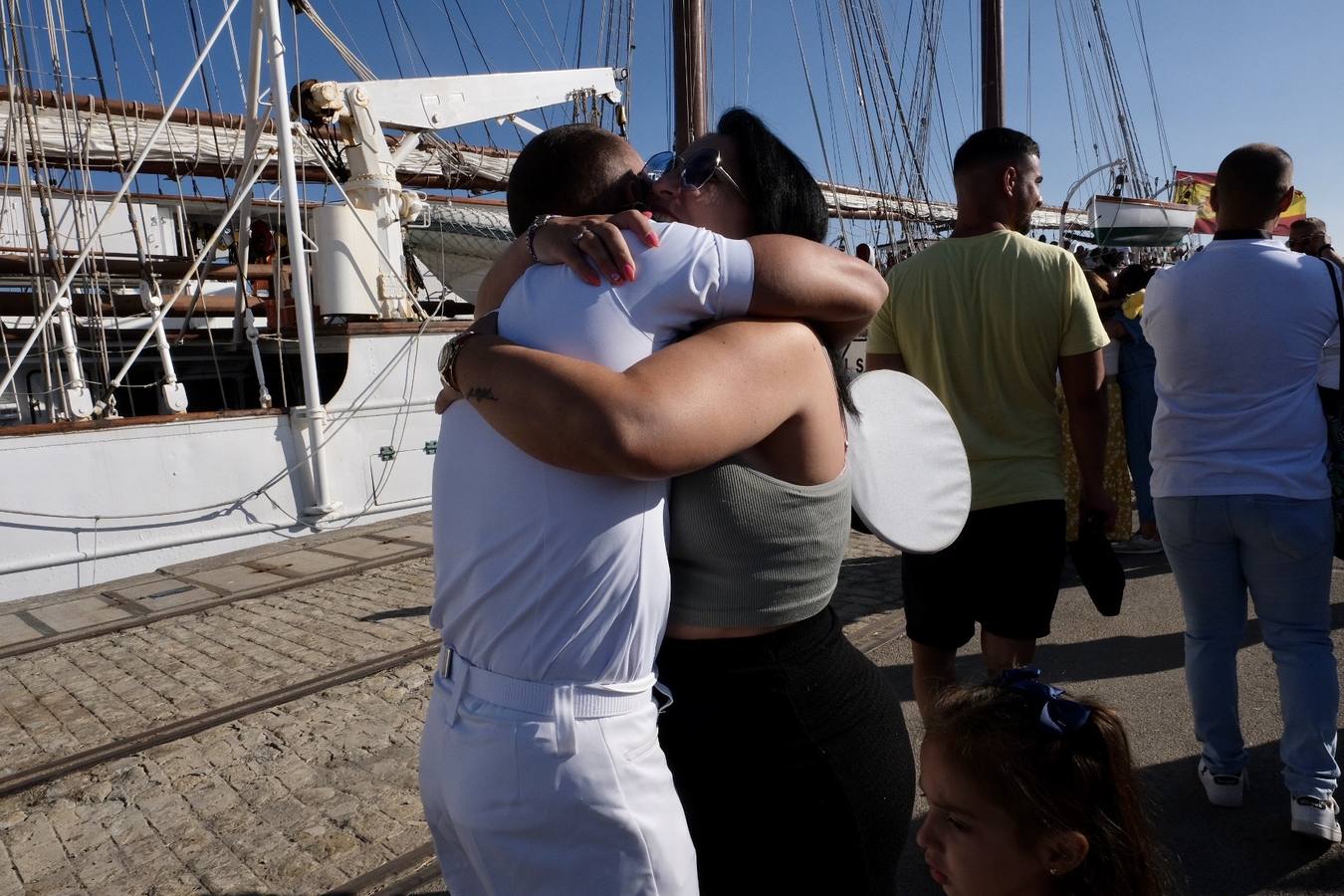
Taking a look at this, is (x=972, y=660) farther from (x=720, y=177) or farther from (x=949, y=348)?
(x=720, y=177)

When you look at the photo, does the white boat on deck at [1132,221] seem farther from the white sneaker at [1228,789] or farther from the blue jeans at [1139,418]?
the white sneaker at [1228,789]

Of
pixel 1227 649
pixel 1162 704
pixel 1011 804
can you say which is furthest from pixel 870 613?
pixel 1011 804

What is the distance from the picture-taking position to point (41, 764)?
12.6 feet

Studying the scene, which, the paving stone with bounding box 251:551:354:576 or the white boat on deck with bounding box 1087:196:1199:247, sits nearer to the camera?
the paving stone with bounding box 251:551:354:576

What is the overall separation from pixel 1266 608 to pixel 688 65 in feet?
32.7

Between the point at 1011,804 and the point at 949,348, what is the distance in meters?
1.68

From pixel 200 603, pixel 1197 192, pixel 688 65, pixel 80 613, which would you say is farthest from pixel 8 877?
pixel 1197 192

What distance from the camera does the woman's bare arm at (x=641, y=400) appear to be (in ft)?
3.30

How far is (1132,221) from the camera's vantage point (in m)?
16.1

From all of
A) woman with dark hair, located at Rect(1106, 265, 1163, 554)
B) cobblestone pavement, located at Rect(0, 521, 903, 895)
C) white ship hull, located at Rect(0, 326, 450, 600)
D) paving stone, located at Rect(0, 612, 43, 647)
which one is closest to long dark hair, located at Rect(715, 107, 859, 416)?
cobblestone pavement, located at Rect(0, 521, 903, 895)

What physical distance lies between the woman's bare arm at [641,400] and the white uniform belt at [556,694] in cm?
26

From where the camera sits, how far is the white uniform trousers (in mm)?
1064

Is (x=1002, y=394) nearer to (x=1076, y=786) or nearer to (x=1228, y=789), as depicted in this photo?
(x=1228, y=789)

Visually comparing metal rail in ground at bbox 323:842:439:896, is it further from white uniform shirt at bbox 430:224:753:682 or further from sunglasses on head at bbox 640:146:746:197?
sunglasses on head at bbox 640:146:746:197
